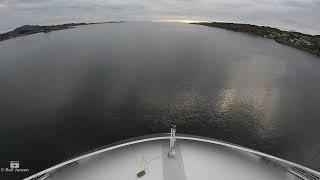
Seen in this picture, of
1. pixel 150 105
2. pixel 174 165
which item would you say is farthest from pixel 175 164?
pixel 150 105

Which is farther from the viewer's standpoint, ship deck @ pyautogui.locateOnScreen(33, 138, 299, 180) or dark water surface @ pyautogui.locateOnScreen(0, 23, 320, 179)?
dark water surface @ pyautogui.locateOnScreen(0, 23, 320, 179)

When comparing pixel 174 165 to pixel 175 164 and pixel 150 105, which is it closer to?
pixel 175 164

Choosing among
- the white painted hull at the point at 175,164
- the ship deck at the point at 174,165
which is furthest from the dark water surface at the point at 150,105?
the ship deck at the point at 174,165

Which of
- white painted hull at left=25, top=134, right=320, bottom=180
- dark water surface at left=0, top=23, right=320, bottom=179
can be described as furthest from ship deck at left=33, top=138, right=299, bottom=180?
dark water surface at left=0, top=23, right=320, bottom=179

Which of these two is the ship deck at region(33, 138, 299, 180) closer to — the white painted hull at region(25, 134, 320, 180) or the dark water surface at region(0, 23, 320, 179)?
Answer: the white painted hull at region(25, 134, 320, 180)

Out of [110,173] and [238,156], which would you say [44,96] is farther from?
[238,156]

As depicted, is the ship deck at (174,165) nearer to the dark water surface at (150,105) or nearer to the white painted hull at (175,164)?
the white painted hull at (175,164)

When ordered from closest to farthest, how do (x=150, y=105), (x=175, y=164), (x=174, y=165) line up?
(x=174, y=165)
(x=175, y=164)
(x=150, y=105)

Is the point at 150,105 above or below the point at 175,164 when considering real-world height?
below
